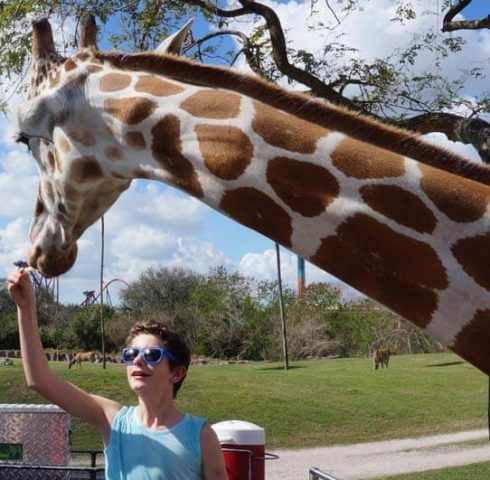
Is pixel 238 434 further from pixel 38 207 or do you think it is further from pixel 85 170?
pixel 85 170

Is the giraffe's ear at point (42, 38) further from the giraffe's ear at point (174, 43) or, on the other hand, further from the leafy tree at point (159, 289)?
the leafy tree at point (159, 289)

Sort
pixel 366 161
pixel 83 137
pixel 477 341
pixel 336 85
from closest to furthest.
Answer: pixel 477 341, pixel 366 161, pixel 83 137, pixel 336 85

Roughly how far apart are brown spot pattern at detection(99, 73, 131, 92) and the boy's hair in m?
0.84

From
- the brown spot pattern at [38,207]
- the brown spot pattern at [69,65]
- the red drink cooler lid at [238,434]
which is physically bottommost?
the red drink cooler lid at [238,434]

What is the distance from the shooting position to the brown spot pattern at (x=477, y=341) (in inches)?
85.6

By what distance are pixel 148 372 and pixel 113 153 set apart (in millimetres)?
739

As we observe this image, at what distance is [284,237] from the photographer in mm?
2404

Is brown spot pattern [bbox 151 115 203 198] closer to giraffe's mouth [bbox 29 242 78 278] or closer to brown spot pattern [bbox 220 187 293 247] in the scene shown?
brown spot pattern [bbox 220 187 293 247]

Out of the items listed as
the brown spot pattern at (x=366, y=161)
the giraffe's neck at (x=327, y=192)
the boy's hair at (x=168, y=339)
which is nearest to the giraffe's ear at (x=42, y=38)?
the giraffe's neck at (x=327, y=192)

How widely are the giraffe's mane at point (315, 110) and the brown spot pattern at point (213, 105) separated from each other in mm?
59

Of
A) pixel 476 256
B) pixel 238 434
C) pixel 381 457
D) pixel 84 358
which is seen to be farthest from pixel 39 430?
pixel 84 358

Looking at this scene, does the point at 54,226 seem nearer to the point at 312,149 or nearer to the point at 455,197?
the point at 312,149

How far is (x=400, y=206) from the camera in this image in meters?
2.27

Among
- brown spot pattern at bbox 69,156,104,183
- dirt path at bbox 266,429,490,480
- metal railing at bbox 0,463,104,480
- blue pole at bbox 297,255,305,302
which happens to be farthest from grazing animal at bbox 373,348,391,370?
brown spot pattern at bbox 69,156,104,183
